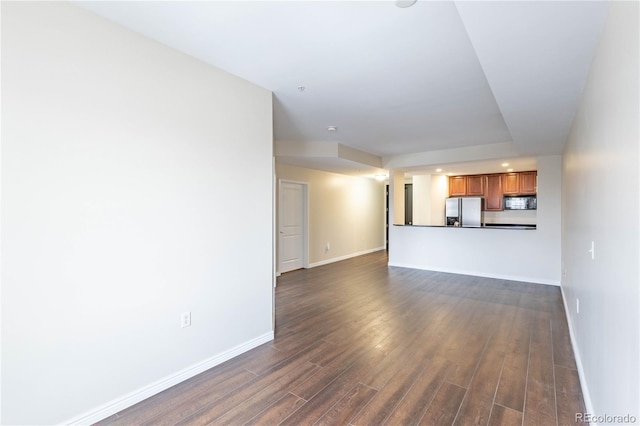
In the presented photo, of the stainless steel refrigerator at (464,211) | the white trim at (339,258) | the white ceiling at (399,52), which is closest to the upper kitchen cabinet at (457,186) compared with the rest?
the stainless steel refrigerator at (464,211)

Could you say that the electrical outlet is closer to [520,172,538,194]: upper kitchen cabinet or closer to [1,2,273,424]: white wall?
[1,2,273,424]: white wall

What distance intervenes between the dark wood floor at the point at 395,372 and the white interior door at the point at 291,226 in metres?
2.21

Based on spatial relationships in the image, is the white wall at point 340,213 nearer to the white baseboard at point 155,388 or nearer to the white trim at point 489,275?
the white trim at point 489,275

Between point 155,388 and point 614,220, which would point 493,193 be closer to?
point 614,220

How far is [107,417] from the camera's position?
1.90m

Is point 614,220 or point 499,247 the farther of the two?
point 499,247

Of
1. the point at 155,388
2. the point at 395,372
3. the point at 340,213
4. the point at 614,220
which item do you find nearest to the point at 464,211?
the point at 340,213

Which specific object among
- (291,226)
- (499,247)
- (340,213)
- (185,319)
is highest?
(340,213)

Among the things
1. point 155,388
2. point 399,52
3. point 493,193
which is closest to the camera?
point 155,388

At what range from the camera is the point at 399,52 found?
2.30 metres

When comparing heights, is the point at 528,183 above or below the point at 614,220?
above

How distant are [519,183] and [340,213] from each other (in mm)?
4429

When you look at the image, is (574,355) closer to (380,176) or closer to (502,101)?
(502,101)

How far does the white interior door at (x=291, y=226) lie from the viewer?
6266 mm
